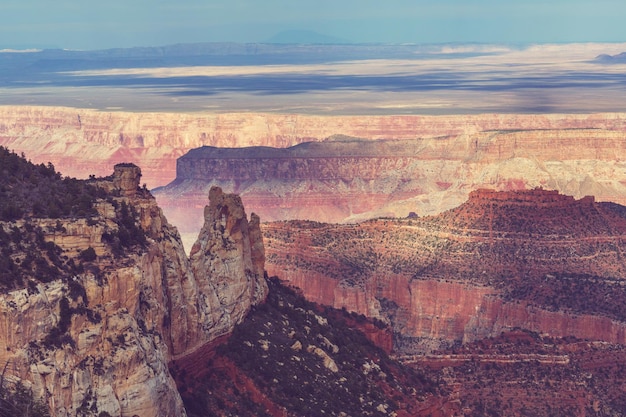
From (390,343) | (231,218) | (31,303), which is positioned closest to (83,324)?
(31,303)

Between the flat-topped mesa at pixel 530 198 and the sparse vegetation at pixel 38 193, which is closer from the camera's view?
the sparse vegetation at pixel 38 193

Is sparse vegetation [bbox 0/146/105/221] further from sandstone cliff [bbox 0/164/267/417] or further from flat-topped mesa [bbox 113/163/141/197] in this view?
flat-topped mesa [bbox 113/163/141/197]

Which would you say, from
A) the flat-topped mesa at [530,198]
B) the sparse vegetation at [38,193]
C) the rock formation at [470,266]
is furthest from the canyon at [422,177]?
the sparse vegetation at [38,193]

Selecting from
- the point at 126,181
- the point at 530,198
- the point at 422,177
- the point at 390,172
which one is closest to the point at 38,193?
the point at 126,181

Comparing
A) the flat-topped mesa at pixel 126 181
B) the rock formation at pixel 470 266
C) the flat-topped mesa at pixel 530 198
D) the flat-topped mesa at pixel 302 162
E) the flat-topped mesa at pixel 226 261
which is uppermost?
the flat-topped mesa at pixel 126 181

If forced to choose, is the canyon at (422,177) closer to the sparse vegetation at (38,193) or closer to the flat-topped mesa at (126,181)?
the flat-topped mesa at (126,181)
